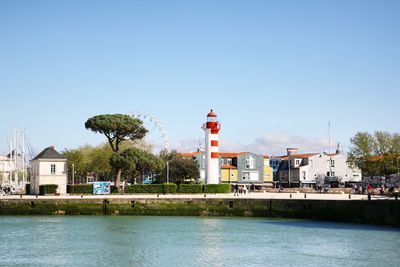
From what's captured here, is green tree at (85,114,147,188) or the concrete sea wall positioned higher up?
green tree at (85,114,147,188)

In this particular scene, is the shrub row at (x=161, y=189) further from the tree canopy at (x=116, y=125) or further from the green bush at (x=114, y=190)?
the tree canopy at (x=116, y=125)

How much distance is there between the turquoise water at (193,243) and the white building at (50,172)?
772 inches

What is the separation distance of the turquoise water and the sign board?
55.3 ft

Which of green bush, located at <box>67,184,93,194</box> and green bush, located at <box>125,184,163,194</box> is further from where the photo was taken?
green bush, located at <box>67,184,93,194</box>

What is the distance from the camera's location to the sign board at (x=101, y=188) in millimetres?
77062

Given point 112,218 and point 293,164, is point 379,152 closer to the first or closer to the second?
point 293,164

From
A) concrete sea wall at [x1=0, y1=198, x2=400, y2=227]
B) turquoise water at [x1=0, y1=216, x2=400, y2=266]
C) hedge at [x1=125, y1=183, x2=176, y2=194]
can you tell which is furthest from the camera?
hedge at [x1=125, y1=183, x2=176, y2=194]

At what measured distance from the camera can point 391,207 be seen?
53.4 meters

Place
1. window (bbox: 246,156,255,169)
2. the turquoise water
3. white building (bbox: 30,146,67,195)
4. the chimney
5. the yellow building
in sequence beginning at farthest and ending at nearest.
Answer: the chimney, window (bbox: 246,156,255,169), the yellow building, white building (bbox: 30,146,67,195), the turquoise water

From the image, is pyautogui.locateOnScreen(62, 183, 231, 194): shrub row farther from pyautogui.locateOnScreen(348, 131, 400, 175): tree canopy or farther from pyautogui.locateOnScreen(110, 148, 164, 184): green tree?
pyautogui.locateOnScreen(348, 131, 400, 175): tree canopy

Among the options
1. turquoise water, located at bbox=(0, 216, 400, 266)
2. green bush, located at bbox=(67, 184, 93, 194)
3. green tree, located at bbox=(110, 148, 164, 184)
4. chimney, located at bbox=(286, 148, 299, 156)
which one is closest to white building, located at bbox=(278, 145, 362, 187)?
chimney, located at bbox=(286, 148, 299, 156)

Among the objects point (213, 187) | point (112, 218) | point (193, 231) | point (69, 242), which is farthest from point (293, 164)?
point (69, 242)

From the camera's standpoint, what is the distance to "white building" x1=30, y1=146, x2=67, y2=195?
79.8 meters

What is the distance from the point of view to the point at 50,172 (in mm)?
80375
